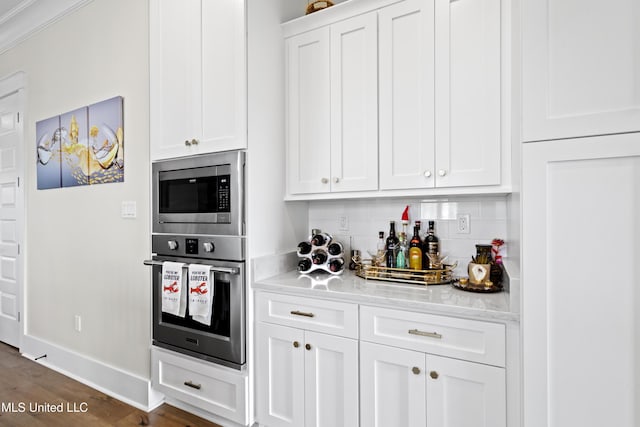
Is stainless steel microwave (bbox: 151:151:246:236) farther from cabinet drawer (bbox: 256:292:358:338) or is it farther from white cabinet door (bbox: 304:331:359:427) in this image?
white cabinet door (bbox: 304:331:359:427)

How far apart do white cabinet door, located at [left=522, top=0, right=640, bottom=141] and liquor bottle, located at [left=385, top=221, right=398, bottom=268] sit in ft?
3.13

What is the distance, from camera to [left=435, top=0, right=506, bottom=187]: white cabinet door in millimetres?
1530

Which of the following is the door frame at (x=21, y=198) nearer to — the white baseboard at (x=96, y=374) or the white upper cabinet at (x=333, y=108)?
the white baseboard at (x=96, y=374)

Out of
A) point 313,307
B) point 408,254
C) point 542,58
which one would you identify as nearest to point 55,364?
point 313,307

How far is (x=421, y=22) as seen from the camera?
66.2 inches

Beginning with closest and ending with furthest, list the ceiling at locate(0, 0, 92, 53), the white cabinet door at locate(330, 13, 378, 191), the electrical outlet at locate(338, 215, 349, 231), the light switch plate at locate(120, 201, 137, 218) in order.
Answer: the white cabinet door at locate(330, 13, 378, 191)
the electrical outlet at locate(338, 215, 349, 231)
the light switch plate at locate(120, 201, 137, 218)
the ceiling at locate(0, 0, 92, 53)

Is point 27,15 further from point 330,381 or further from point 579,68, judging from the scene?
point 579,68

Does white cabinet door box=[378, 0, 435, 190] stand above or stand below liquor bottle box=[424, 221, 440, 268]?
above

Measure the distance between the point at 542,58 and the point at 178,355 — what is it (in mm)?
2268

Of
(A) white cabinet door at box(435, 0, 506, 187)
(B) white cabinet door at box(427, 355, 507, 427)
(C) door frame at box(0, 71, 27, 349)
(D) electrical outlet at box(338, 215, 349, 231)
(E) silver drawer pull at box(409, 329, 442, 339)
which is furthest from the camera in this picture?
(C) door frame at box(0, 71, 27, 349)

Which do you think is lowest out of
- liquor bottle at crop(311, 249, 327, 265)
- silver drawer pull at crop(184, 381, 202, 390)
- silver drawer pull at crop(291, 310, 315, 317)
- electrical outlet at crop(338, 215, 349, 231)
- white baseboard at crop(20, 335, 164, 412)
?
white baseboard at crop(20, 335, 164, 412)

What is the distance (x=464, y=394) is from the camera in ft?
4.42

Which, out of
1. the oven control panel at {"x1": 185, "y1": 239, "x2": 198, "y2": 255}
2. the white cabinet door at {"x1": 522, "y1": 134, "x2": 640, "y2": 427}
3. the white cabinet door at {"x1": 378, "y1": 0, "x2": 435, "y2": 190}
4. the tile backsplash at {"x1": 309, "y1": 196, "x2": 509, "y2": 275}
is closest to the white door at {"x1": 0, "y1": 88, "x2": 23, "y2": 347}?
the oven control panel at {"x1": 185, "y1": 239, "x2": 198, "y2": 255}

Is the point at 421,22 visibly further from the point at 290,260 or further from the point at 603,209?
the point at 290,260
